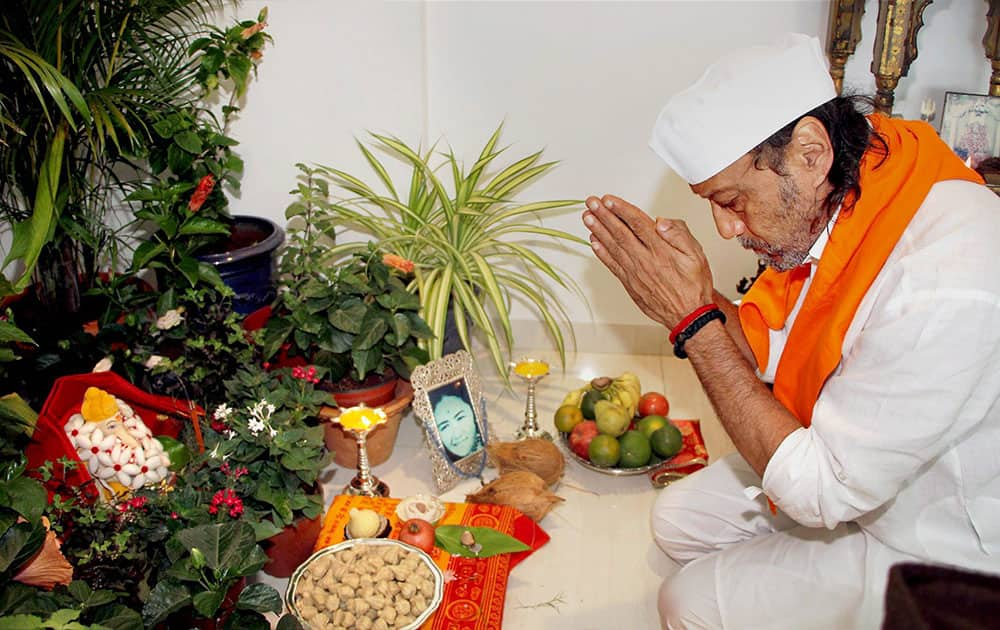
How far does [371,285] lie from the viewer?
109 inches

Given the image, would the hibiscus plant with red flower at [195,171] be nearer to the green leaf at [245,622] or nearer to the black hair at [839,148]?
the green leaf at [245,622]

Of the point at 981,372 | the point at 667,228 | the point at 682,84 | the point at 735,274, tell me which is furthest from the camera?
the point at 735,274

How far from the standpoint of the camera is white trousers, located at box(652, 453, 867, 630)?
6.38 ft

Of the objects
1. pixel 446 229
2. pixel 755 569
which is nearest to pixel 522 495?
pixel 755 569

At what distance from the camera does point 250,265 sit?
2.97 meters

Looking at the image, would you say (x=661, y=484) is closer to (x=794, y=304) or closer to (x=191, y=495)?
(x=794, y=304)

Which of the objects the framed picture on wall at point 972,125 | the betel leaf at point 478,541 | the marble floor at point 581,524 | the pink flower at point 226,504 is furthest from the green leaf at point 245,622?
the framed picture on wall at point 972,125

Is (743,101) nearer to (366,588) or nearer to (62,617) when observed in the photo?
(366,588)

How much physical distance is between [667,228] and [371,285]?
3.56 feet

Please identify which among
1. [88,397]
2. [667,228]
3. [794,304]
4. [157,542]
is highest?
[667,228]

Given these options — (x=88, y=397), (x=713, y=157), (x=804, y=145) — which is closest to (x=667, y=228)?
(x=713, y=157)

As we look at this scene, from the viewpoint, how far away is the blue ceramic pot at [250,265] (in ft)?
9.56

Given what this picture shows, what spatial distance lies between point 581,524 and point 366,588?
0.77m

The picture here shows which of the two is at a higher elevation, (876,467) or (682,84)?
(682,84)
